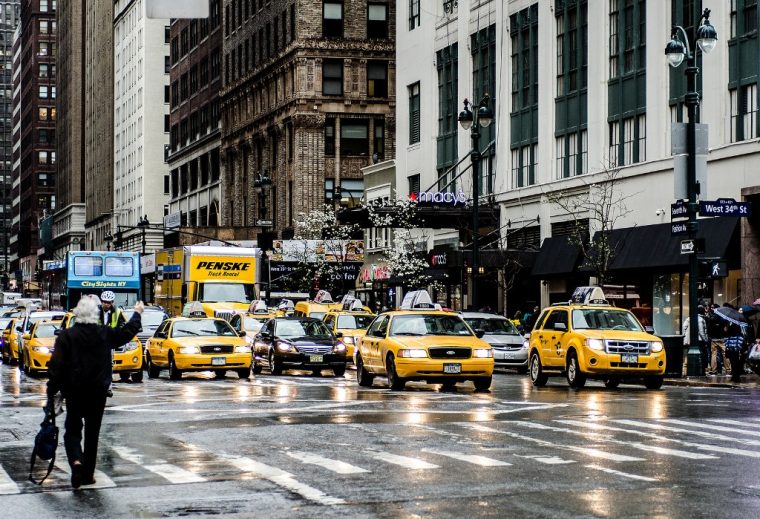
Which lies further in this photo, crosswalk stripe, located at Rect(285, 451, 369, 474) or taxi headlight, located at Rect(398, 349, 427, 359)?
taxi headlight, located at Rect(398, 349, 427, 359)

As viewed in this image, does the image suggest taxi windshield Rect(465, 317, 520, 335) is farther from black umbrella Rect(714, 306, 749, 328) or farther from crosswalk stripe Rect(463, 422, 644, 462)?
crosswalk stripe Rect(463, 422, 644, 462)

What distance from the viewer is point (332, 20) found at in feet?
287

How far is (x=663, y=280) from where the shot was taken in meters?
45.7

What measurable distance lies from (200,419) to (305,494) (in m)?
8.82

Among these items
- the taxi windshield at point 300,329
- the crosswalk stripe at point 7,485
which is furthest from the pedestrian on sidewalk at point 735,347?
the crosswalk stripe at point 7,485

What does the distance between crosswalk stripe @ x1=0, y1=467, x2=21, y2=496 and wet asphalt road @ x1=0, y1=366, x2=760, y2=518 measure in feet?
0.18

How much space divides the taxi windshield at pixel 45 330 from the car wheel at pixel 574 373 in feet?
46.5

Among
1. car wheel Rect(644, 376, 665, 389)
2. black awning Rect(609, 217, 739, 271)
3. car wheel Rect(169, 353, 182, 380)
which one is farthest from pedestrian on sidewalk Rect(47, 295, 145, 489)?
black awning Rect(609, 217, 739, 271)

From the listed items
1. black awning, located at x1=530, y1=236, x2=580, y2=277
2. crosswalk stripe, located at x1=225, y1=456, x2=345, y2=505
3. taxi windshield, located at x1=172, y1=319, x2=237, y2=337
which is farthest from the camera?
black awning, located at x1=530, y1=236, x2=580, y2=277

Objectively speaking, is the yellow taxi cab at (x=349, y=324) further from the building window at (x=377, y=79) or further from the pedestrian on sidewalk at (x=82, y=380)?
the building window at (x=377, y=79)

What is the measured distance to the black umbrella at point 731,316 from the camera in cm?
3195

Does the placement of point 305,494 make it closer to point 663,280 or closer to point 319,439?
point 319,439

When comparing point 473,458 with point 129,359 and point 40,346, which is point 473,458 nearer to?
point 129,359

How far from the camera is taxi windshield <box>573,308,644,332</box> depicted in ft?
96.5
